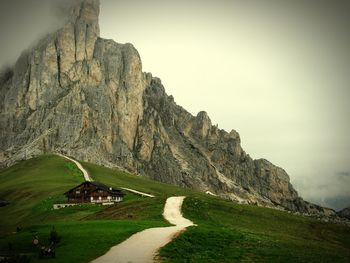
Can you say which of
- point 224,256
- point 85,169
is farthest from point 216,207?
point 85,169

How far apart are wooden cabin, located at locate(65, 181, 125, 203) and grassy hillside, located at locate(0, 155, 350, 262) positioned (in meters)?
2.38

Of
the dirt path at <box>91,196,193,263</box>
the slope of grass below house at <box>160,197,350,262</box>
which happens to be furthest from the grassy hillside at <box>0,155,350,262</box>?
the dirt path at <box>91,196,193,263</box>

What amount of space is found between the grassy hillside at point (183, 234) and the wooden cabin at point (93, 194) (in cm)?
238

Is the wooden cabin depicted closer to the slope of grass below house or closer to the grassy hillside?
the grassy hillside

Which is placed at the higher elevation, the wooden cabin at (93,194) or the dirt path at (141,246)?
the wooden cabin at (93,194)

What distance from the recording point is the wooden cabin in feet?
316

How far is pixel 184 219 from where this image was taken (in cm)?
5734

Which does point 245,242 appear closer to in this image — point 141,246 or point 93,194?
point 141,246

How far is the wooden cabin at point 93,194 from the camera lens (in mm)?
96375

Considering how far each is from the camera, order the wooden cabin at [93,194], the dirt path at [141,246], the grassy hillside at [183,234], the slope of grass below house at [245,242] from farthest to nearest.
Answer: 1. the wooden cabin at [93,194]
2. the grassy hillside at [183,234]
3. the slope of grass below house at [245,242]
4. the dirt path at [141,246]

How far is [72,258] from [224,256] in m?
11.9

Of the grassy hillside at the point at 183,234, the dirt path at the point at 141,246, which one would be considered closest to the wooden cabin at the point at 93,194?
the grassy hillside at the point at 183,234

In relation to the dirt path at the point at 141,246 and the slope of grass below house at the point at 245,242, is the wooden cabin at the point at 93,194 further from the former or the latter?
the dirt path at the point at 141,246

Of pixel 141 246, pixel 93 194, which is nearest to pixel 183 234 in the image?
pixel 141 246
